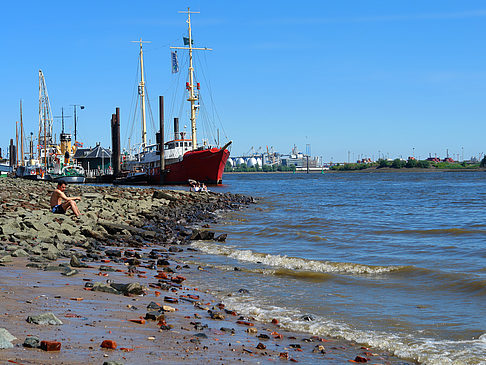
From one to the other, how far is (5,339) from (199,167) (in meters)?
59.0

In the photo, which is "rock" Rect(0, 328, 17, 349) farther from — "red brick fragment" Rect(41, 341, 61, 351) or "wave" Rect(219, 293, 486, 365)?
"wave" Rect(219, 293, 486, 365)

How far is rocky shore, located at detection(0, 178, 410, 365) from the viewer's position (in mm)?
5168

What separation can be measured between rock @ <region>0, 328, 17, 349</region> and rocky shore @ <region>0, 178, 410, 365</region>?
11 mm

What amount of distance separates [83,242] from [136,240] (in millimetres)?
2145

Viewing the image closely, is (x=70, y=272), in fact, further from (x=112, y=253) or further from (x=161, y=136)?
(x=161, y=136)

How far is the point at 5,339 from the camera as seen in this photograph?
4.78 meters

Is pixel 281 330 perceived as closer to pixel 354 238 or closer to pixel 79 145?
pixel 354 238

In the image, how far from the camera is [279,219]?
26.6m

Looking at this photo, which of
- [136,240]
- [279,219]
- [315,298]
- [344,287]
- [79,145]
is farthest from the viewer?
[79,145]

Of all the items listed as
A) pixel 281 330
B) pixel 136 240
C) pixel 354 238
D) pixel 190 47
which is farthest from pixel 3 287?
pixel 190 47

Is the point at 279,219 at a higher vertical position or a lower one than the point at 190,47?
lower

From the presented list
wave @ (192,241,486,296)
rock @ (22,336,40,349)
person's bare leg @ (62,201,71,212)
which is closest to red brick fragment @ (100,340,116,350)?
rock @ (22,336,40,349)

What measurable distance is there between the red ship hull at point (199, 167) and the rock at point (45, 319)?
Result: 5662 centimetres

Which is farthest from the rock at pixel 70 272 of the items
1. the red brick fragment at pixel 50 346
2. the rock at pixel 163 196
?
the rock at pixel 163 196
